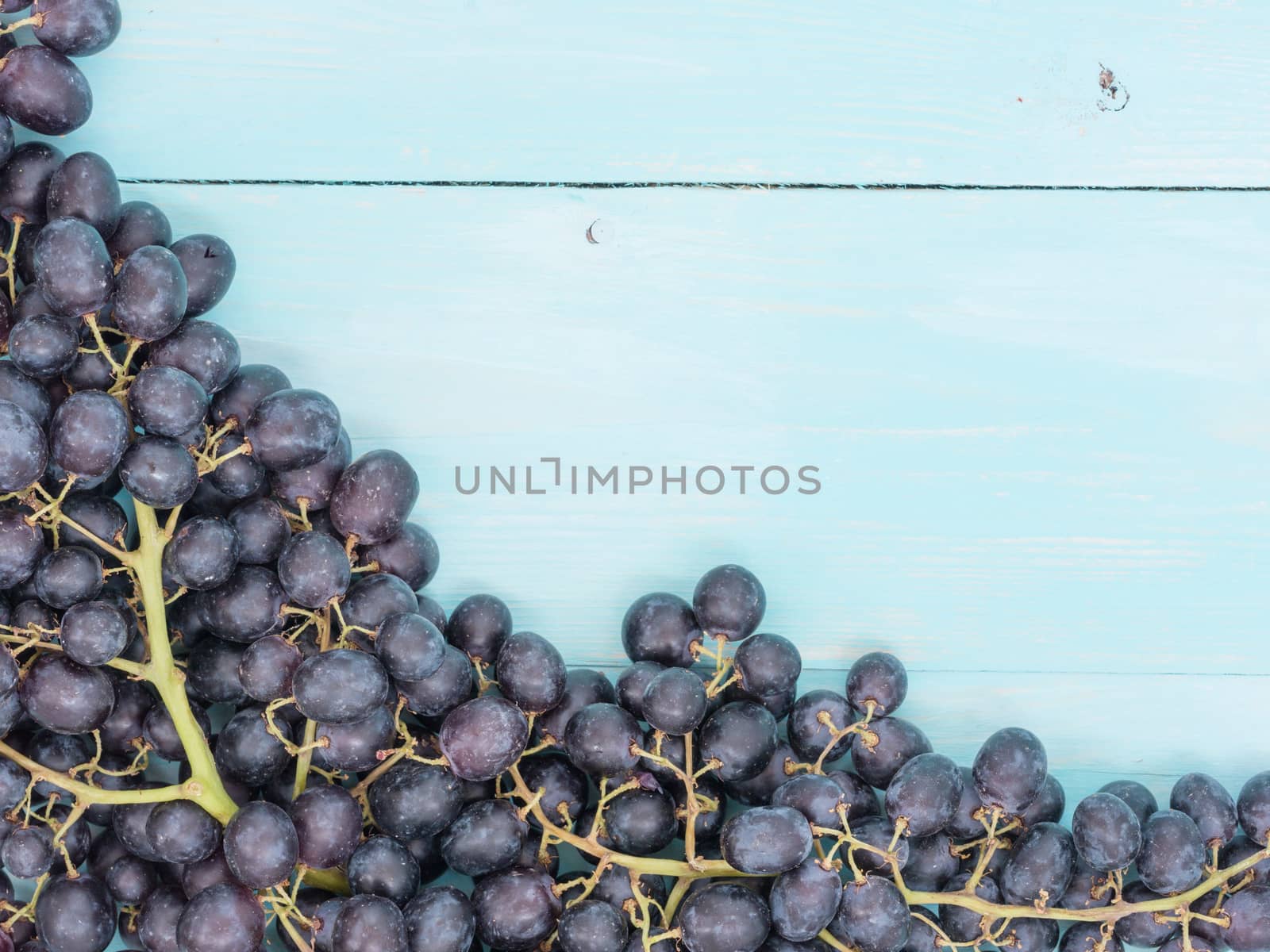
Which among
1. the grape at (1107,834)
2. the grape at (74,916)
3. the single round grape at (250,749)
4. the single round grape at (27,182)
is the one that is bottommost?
the grape at (74,916)

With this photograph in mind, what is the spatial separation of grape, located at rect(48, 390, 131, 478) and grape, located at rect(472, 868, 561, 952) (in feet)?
1.29

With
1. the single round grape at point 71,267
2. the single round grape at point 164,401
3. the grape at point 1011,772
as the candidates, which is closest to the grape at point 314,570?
the single round grape at point 164,401

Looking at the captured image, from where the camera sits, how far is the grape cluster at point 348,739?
2.73ft

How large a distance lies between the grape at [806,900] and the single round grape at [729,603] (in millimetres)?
172

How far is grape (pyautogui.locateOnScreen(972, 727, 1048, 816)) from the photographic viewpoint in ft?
2.87

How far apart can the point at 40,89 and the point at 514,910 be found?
0.67 metres

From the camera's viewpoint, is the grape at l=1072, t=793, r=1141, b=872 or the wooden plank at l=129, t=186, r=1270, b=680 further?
the wooden plank at l=129, t=186, r=1270, b=680

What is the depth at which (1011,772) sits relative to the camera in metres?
0.88

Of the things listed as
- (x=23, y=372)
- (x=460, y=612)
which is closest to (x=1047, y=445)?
(x=460, y=612)

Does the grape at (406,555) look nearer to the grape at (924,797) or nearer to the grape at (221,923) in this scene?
the grape at (221,923)

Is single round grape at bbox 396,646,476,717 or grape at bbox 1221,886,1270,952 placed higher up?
single round grape at bbox 396,646,476,717

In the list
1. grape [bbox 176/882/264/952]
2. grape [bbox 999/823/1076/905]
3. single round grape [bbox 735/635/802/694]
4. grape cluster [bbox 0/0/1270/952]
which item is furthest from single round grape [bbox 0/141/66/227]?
grape [bbox 999/823/1076/905]

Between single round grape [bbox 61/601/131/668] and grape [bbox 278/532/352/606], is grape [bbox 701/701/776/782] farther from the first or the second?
single round grape [bbox 61/601/131/668]

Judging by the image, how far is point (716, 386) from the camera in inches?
38.7
